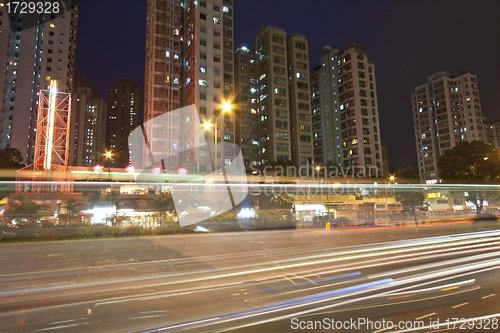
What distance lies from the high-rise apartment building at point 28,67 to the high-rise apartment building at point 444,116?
110 metres

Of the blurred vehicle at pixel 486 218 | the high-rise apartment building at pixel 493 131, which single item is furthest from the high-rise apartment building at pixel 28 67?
the high-rise apartment building at pixel 493 131

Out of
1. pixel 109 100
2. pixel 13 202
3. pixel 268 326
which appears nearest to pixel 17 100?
pixel 13 202

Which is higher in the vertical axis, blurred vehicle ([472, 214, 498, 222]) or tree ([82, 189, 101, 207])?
tree ([82, 189, 101, 207])

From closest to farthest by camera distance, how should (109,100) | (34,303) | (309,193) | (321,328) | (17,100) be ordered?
(321,328), (34,303), (309,193), (17,100), (109,100)

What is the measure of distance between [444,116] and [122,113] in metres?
156

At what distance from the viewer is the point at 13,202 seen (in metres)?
13.4

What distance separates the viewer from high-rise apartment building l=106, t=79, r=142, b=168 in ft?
497

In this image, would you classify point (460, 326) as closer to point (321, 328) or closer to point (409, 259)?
point (321, 328)

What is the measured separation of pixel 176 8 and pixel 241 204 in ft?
179

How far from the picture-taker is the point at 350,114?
65.9 m

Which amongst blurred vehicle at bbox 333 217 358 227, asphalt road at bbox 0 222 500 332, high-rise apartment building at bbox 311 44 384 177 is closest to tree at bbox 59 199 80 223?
asphalt road at bbox 0 222 500 332

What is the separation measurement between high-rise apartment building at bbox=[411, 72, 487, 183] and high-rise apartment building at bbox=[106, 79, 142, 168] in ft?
465

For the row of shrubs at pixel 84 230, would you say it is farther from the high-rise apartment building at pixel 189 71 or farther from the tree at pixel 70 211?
the high-rise apartment building at pixel 189 71

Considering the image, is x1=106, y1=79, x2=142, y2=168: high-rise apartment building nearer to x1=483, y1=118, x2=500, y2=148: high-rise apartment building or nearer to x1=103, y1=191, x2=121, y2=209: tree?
x1=103, y1=191, x2=121, y2=209: tree
